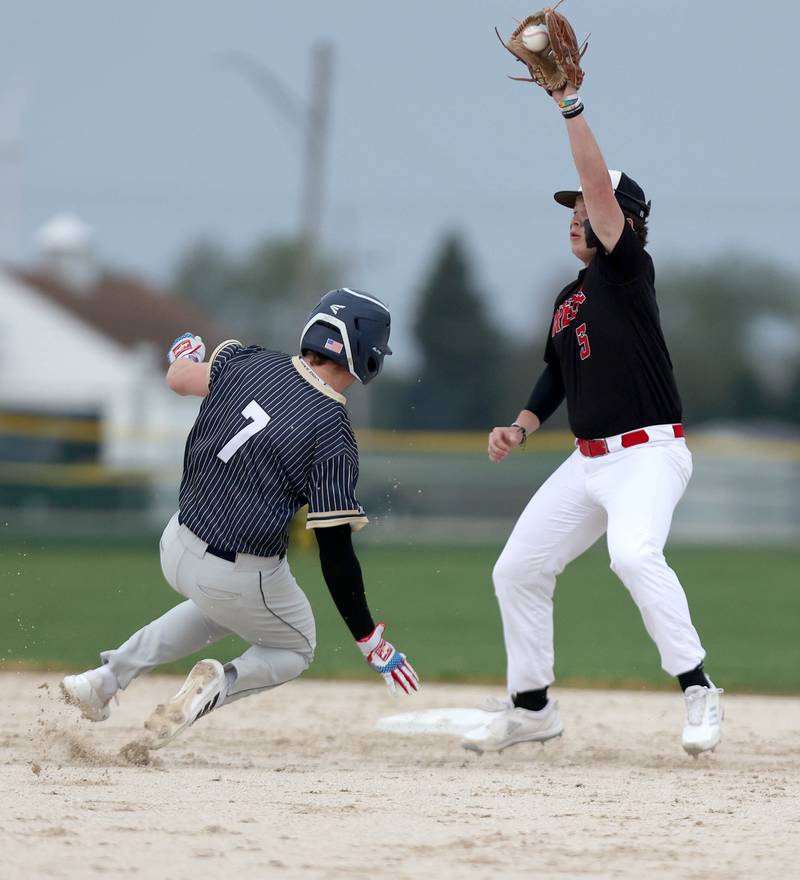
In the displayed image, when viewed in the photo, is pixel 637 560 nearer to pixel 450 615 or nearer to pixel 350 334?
pixel 350 334

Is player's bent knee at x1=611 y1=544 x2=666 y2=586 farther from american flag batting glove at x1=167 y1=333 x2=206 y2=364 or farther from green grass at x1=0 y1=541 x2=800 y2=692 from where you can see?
green grass at x1=0 y1=541 x2=800 y2=692

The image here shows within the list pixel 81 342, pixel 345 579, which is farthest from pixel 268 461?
pixel 81 342

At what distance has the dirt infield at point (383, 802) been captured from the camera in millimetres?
3311

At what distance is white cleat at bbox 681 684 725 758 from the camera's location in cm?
475

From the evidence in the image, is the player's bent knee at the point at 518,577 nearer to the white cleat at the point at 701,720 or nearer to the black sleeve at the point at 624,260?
the white cleat at the point at 701,720

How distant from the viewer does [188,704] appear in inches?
182

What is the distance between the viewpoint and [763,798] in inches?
169

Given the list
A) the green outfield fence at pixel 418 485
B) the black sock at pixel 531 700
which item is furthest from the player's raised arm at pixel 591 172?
the green outfield fence at pixel 418 485

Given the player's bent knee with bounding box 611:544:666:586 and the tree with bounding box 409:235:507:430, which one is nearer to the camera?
the player's bent knee with bounding box 611:544:666:586

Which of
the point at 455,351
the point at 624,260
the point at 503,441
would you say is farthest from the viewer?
the point at 455,351

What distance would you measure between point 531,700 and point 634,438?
42.3 inches

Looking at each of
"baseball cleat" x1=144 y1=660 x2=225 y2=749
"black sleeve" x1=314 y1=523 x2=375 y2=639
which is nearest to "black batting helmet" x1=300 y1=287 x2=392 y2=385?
"black sleeve" x1=314 y1=523 x2=375 y2=639

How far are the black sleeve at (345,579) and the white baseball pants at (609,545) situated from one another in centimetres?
90

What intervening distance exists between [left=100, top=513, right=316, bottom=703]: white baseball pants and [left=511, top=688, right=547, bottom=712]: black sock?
2.73ft
